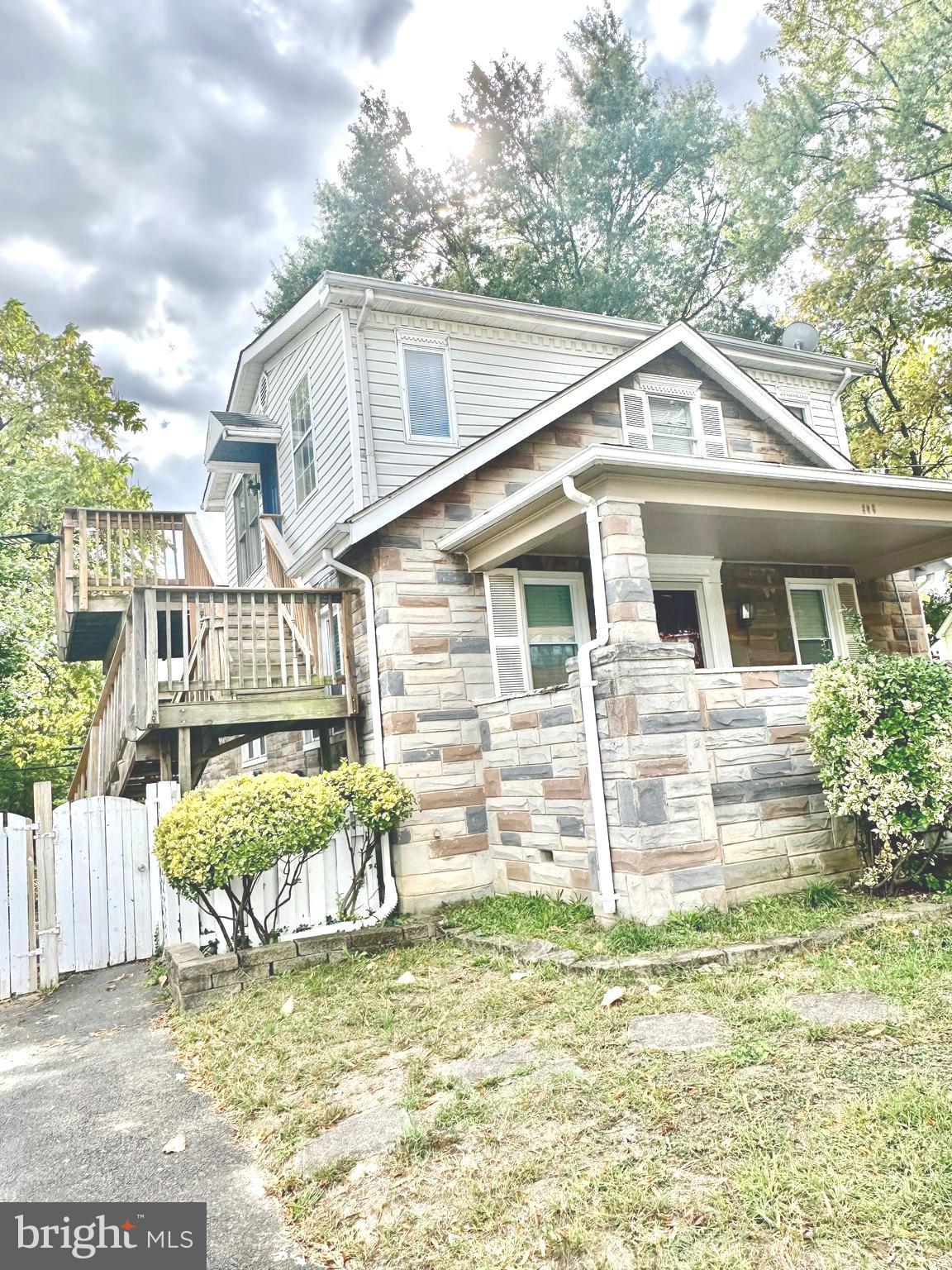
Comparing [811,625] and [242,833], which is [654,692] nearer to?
[242,833]

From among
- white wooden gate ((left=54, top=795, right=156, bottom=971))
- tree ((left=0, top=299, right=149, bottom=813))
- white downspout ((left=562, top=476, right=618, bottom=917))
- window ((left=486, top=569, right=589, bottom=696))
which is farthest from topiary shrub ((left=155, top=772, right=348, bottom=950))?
tree ((left=0, top=299, right=149, bottom=813))

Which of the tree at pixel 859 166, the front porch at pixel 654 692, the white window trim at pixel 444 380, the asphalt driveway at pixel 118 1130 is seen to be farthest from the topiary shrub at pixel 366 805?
the tree at pixel 859 166

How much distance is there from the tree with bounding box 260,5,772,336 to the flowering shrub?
18079 millimetres

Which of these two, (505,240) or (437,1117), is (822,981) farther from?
(505,240)

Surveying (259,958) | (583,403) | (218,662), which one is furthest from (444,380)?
(259,958)

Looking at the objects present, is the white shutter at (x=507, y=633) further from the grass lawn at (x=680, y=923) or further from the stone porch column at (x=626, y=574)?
the grass lawn at (x=680, y=923)

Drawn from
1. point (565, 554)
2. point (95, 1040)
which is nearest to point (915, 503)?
point (565, 554)

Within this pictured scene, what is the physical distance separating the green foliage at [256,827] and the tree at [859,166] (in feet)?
54.0

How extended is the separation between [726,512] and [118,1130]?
625 cm

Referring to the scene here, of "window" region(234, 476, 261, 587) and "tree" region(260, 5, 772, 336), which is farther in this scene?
"tree" region(260, 5, 772, 336)

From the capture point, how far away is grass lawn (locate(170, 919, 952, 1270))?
233 cm

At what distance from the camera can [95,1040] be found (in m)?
5.12

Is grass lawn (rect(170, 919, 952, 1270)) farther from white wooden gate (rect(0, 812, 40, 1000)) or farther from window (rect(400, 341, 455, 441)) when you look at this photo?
window (rect(400, 341, 455, 441))

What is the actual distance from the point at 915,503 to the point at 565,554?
3.51 metres
